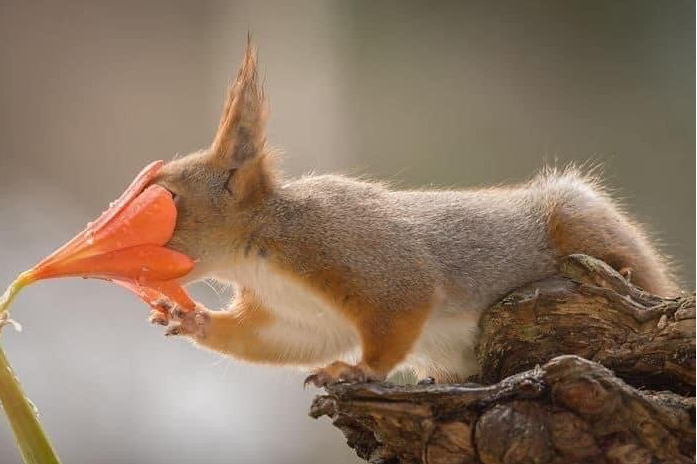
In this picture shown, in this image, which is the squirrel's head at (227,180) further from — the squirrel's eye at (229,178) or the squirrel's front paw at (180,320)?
the squirrel's front paw at (180,320)

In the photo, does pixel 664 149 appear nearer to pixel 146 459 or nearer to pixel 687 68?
pixel 687 68

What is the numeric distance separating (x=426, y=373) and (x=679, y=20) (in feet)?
4.61

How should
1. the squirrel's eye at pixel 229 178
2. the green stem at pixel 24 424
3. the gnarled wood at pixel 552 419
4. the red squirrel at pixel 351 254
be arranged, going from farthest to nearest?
1. the squirrel's eye at pixel 229 178
2. the red squirrel at pixel 351 254
3. the green stem at pixel 24 424
4. the gnarled wood at pixel 552 419

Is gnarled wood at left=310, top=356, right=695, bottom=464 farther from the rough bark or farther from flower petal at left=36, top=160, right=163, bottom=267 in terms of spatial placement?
flower petal at left=36, top=160, right=163, bottom=267

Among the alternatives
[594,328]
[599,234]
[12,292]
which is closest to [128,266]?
[12,292]

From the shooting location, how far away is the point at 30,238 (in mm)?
2723

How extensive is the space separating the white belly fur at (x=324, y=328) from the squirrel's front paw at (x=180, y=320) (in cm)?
14

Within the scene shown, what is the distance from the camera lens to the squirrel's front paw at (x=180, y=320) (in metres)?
1.99

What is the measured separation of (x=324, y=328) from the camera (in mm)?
1966

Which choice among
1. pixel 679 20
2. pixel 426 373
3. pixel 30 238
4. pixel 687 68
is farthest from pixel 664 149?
pixel 30 238

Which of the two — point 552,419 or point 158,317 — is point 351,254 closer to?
point 158,317

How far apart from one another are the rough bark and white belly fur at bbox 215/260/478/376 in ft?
1.02

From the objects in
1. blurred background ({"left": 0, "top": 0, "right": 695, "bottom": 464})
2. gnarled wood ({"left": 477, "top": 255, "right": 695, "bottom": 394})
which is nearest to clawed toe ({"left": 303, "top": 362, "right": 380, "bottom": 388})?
gnarled wood ({"left": 477, "top": 255, "right": 695, "bottom": 394})

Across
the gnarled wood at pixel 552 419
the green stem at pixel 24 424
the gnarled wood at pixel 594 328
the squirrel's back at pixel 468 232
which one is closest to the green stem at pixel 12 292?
the green stem at pixel 24 424
